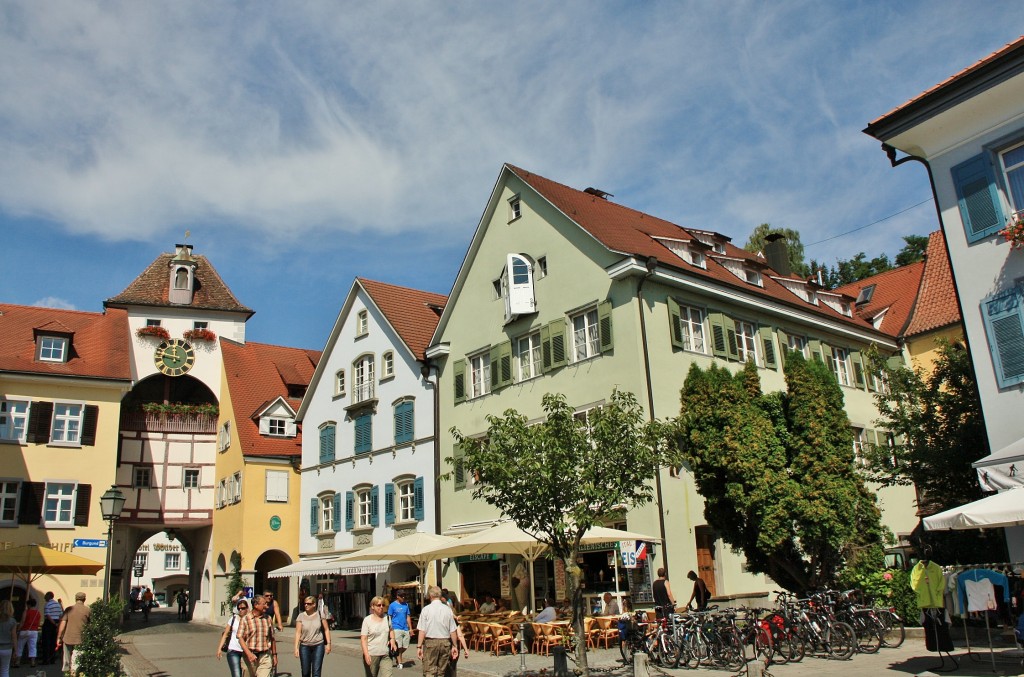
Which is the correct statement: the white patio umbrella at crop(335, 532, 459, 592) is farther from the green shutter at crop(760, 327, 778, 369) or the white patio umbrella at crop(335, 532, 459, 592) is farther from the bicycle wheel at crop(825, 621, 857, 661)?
the green shutter at crop(760, 327, 778, 369)

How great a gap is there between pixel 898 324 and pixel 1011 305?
62.9 ft

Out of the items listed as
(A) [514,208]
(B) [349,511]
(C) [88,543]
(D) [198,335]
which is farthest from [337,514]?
(D) [198,335]

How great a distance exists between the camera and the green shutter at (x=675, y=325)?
76.5 feet

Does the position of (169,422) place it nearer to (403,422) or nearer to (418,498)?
(403,422)

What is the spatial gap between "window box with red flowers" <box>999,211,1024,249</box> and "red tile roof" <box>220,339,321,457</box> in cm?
2942

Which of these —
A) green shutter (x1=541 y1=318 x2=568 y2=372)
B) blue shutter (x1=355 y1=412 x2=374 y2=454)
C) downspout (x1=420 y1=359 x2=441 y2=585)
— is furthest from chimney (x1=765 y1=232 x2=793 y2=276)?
blue shutter (x1=355 y1=412 x2=374 y2=454)

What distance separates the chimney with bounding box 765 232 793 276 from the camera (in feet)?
111

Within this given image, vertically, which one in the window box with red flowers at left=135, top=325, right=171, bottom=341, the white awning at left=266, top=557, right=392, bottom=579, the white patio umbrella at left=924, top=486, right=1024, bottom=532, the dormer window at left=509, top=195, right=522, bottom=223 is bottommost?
the white patio umbrella at left=924, top=486, right=1024, bottom=532

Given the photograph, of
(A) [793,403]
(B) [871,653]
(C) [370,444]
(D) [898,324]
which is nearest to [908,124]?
(A) [793,403]

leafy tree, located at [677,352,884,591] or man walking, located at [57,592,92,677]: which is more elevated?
leafy tree, located at [677,352,884,591]

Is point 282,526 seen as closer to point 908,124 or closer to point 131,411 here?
point 131,411

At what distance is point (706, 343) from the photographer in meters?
24.6

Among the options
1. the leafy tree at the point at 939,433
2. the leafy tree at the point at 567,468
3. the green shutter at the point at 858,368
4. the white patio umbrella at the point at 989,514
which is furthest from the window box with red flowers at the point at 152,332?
the white patio umbrella at the point at 989,514

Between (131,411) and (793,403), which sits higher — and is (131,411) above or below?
above
